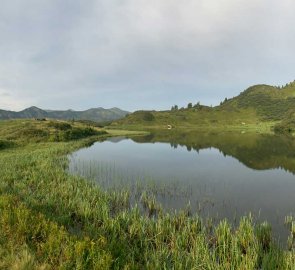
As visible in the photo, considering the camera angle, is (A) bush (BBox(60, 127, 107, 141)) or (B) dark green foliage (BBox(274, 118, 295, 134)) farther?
(B) dark green foliage (BBox(274, 118, 295, 134))

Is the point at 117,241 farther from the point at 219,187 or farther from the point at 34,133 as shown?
the point at 34,133

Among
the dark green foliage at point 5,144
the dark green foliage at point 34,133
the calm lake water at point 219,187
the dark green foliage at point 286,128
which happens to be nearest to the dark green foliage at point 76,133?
the dark green foliage at point 34,133

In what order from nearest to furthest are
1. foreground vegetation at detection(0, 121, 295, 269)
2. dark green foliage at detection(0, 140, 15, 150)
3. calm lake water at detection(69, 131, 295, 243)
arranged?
foreground vegetation at detection(0, 121, 295, 269), calm lake water at detection(69, 131, 295, 243), dark green foliage at detection(0, 140, 15, 150)

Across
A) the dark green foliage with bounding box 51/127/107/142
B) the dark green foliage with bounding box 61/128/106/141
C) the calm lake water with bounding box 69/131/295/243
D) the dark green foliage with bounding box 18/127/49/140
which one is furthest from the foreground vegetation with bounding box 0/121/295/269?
the dark green foliage with bounding box 61/128/106/141

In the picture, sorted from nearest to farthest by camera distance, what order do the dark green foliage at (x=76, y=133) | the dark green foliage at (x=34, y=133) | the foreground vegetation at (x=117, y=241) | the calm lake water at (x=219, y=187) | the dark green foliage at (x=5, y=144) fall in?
1. the foreground vegetation at (x=117, y=241)
2. the calm lake water at (x=219, y=187)
3. the dark green foliage at (x=5, y=144)
4. the dark green foliage at (x=34, y=133)
5. the dark green foliage at (x=76, y=133)

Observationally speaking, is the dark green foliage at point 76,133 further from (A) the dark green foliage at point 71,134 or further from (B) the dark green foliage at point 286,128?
(B) the dark green foliage at point 286,128

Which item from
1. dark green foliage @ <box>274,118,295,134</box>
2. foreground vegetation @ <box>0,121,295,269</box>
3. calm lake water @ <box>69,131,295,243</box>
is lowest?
calm lake water @ <box>69,131,295,243</box>

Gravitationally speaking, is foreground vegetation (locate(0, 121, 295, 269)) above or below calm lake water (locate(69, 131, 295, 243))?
above

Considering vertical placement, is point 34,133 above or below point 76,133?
above

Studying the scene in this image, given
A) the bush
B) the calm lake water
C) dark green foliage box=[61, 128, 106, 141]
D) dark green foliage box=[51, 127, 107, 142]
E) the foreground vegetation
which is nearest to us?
the foreground vegetation

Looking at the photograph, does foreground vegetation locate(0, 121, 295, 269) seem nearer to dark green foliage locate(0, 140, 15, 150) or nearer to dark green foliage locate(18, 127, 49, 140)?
dark green foliage locate(0, 140, 15, 150)

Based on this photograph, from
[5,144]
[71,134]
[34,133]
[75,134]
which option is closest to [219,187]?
[5,144]

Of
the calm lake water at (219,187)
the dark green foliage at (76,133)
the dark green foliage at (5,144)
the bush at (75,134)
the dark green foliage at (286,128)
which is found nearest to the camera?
the calm lake water at (219,187)

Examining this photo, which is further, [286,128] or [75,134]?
[286,128]
